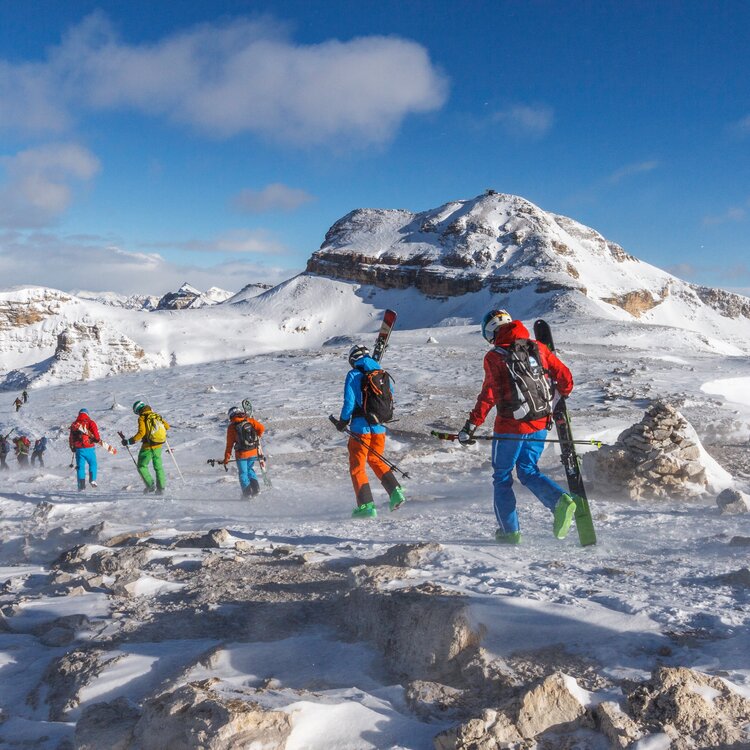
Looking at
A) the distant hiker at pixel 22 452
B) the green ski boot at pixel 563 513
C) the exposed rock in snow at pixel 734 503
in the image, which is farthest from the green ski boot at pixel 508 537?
the distant hiker at pixel 22 452

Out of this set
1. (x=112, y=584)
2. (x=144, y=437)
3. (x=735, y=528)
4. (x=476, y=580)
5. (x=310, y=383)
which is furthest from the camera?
(x=310, y=383)

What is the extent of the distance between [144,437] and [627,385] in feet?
47.4

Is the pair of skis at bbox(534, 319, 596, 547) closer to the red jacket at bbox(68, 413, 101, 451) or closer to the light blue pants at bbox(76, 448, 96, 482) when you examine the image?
the red jacket at bbox(68, 413, 101, 451)

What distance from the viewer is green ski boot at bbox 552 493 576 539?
511 centimetres

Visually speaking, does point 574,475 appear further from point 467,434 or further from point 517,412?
point 467,434

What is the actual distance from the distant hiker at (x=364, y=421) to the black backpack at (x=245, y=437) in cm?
267

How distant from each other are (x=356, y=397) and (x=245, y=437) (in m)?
2.94

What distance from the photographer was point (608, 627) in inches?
127

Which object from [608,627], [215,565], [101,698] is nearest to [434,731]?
[608,627]

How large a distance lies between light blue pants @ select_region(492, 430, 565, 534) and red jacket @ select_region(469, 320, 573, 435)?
9cm

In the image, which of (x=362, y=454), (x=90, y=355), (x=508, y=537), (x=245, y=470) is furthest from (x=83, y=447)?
(x=90, y=355)

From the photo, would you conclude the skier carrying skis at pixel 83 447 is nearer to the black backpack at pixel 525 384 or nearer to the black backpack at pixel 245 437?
the black backpack at pixel 245 437

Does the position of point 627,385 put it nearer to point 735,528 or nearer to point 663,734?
point 735,528

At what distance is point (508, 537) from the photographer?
5.62 meters
